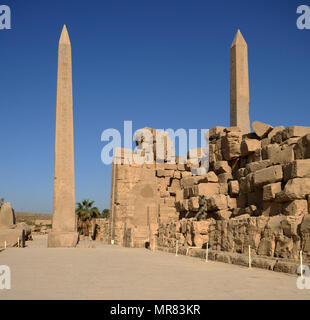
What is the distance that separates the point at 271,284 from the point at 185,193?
308 inches

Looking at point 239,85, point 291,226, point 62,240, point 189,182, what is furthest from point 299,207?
point 239,85

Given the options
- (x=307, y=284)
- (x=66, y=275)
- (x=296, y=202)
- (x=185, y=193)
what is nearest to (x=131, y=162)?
(x=185, y=193)

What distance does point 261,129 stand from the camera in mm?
10758

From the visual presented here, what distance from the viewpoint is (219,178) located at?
12.2 metres

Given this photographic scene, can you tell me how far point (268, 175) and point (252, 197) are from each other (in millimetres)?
1227

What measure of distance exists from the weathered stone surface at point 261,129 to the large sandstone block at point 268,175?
1.73 meters

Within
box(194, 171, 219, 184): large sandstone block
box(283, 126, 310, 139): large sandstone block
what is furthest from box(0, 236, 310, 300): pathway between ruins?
box(194, 171, 219, 184): large sandstone block

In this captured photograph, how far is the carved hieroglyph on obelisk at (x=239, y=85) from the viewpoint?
1795cm

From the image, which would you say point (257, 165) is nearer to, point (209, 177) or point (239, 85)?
point (209, 177)

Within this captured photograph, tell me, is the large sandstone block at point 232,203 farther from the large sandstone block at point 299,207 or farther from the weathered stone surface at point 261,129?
the large sandstone block at point 299,207

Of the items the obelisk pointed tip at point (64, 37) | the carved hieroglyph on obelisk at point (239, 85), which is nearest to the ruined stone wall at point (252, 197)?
the carved hieroglyph on obelisk at point (239, 85)

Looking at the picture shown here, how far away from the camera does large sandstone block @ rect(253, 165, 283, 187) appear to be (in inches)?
336

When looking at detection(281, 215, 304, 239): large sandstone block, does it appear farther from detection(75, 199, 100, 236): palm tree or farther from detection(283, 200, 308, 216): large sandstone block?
detection(75, 199, 100, 236): palm tree
